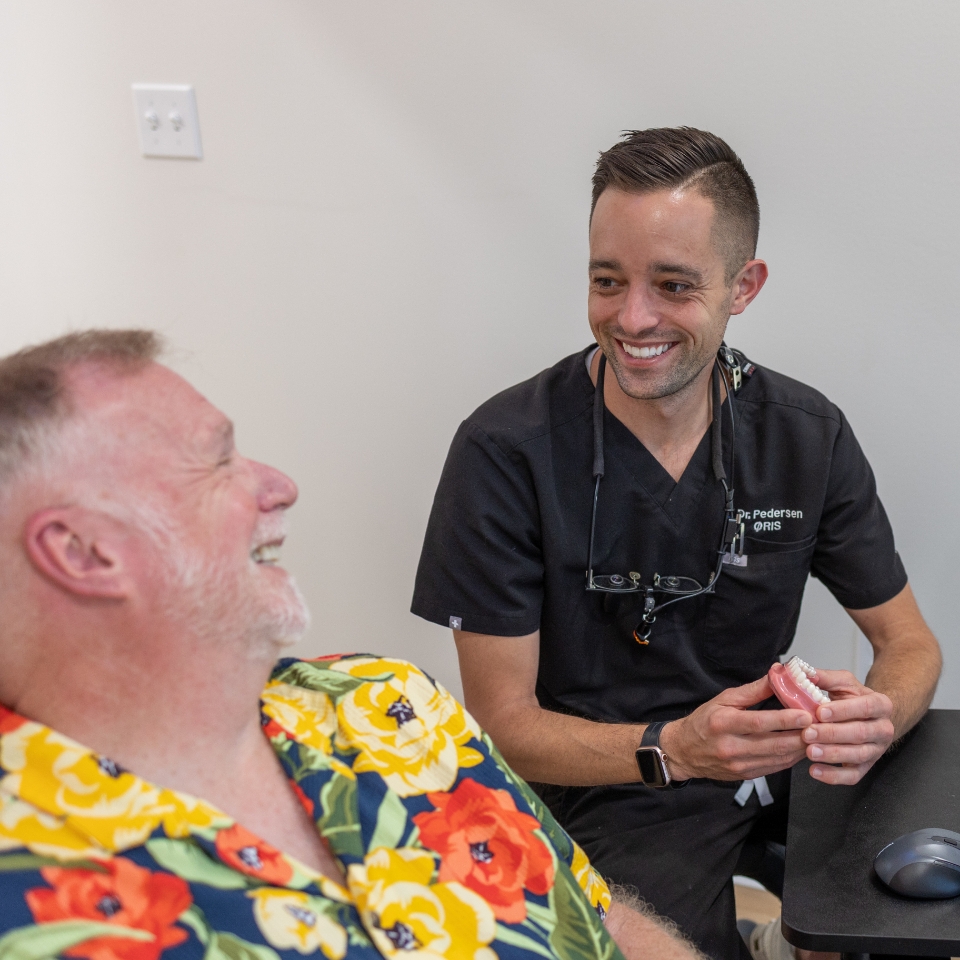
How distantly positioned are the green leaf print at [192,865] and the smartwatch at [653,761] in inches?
26.0

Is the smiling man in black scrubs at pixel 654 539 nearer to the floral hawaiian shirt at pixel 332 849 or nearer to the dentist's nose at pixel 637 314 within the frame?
the dentist's nose at pixel 637 314

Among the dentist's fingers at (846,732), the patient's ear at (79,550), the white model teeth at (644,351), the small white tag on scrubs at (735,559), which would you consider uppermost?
the white model teeth at (644,351)

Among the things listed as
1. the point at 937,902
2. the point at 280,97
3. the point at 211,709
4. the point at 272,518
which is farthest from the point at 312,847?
the point at 280,97

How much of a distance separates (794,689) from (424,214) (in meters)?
1.13

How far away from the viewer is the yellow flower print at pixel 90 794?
0.85 meters

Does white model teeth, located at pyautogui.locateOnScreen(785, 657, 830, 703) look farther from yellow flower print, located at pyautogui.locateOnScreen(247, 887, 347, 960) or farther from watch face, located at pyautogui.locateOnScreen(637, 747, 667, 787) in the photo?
yellow flower print, located at pyautogui.locateOnScreen(247, 887, 347, 960)

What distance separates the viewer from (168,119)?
2.03m

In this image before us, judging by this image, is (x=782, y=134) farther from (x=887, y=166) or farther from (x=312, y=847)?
(x=312, y=847)

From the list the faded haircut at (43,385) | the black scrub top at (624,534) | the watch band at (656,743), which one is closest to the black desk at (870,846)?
the watch band at (656,743)

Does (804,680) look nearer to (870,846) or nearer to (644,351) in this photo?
(870,846)

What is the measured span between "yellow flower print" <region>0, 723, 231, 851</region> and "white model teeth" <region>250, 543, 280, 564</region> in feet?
0.81

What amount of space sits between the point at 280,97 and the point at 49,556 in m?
1.33

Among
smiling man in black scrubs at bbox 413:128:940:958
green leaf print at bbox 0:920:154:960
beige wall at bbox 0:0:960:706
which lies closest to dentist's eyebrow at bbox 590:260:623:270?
smiling man in black scrubs at bbox 413:128:940:958

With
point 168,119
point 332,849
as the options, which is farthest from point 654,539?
point 168,119
